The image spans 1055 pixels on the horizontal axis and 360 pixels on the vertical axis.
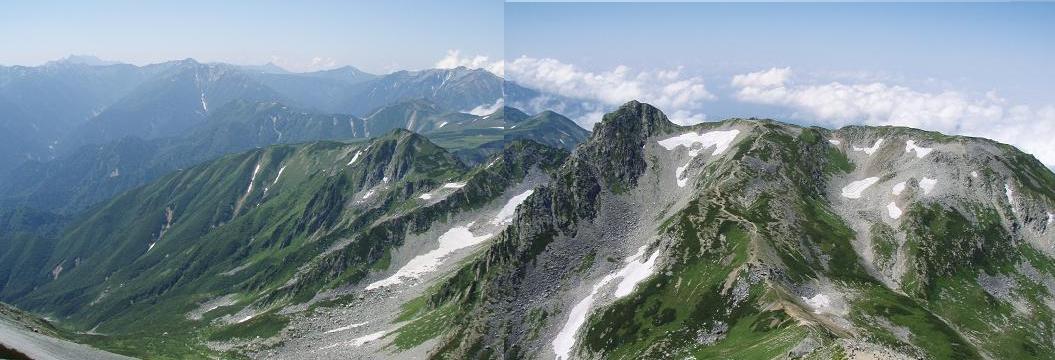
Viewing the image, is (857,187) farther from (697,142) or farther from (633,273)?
(633,273)

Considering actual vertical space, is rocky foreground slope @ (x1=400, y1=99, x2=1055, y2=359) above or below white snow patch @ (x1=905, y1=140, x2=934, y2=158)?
below

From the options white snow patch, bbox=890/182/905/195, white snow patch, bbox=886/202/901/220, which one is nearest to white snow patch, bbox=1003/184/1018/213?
white snow patch, bbox=890/182/905/195

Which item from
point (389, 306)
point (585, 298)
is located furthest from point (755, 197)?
point (389, 306)

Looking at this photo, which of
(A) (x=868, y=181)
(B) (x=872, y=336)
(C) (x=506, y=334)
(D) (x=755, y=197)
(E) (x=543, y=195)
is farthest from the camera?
(A) (x=868, y=181)

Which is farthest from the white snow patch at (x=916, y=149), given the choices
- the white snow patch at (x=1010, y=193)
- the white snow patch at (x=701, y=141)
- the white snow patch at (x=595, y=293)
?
the white snow patch at (x=595, y=293)

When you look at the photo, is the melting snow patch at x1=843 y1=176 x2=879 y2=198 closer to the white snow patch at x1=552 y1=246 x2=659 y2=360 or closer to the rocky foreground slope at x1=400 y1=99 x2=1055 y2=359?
the rocky foreground slope at x1=400 y1=99 x2=1055 y2=359

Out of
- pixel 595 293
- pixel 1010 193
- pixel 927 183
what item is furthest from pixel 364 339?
pixel 1010 193

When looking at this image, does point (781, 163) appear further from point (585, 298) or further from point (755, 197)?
point (585, 298)
